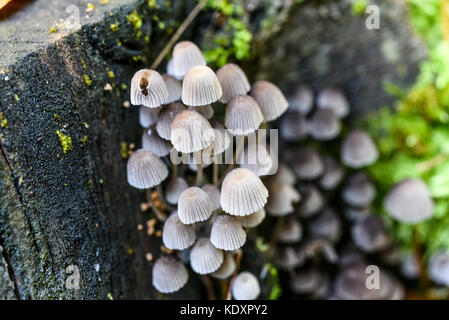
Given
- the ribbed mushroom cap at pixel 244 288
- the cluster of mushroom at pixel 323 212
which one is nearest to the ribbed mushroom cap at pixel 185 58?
the ribbed mushroom cap at pixel 244 288

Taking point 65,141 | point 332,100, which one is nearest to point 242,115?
point 65,141

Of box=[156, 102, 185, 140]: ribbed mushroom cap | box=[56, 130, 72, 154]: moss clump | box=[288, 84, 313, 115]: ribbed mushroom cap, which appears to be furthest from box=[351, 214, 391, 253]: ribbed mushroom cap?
box=[56, 130, 72, 154]: moss clump

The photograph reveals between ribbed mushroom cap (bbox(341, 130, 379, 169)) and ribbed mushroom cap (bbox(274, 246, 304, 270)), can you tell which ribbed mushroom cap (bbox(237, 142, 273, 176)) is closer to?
ribbed mushroom cap (bbox(274, 246, 304, 270))

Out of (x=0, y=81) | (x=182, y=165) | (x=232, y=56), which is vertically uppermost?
(x=0, y=81)

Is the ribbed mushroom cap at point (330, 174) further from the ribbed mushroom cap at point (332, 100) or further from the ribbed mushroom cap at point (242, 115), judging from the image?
the ribbed mushroom cap at point (242, 115)

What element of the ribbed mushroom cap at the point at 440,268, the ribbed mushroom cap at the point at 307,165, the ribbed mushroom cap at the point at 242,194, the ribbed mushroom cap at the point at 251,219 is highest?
the ribbed mushroom cap at the point at 242,194

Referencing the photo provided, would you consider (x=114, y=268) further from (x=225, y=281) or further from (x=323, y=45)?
(x=323, y=45)

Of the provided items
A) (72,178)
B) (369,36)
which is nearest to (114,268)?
(72,178)
